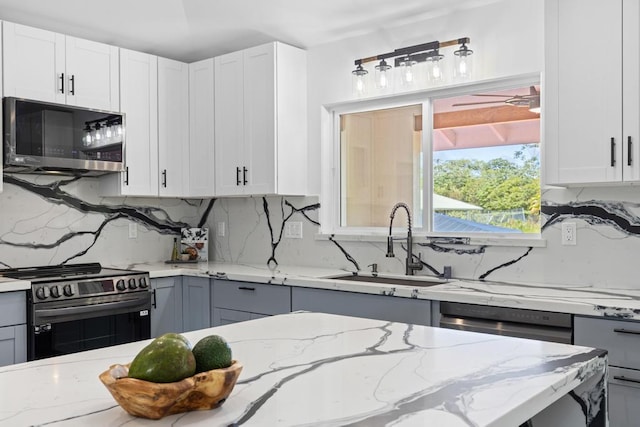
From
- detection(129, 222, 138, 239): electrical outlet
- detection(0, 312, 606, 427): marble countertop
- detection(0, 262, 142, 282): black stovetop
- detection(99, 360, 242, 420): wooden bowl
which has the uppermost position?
detection(129, 222, 138, 239): electrical outlet

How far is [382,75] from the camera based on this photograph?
12.3 ft

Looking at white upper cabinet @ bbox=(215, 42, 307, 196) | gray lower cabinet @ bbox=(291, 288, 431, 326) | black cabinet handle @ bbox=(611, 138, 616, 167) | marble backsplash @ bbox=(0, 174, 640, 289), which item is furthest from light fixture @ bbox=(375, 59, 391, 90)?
black cabinet handle @ bbox=(611, 138, 616, 167)

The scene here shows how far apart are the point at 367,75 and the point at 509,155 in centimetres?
103

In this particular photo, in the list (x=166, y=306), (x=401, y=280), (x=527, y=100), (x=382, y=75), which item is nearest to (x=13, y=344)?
(x=166, y=306)

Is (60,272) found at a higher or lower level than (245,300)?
higher

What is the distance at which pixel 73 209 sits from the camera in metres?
4.09

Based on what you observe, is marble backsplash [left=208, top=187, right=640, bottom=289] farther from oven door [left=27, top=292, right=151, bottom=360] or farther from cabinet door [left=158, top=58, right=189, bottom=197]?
oven door [left=27, top=292, right=151, bottom=360]

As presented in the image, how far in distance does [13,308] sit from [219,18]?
198cm

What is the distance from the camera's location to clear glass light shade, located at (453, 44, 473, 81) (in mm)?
3389

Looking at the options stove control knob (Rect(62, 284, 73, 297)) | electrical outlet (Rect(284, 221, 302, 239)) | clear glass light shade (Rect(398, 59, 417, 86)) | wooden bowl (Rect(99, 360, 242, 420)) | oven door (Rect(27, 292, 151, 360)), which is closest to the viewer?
wooden bowl (Rect(99, 360, 242, 420))

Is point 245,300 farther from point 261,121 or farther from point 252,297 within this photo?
point 261,121

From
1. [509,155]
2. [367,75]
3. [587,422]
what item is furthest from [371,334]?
[367,75]

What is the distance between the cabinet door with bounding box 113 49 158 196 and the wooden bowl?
3.09 meters

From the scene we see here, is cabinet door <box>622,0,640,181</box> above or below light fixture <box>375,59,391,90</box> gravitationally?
below
